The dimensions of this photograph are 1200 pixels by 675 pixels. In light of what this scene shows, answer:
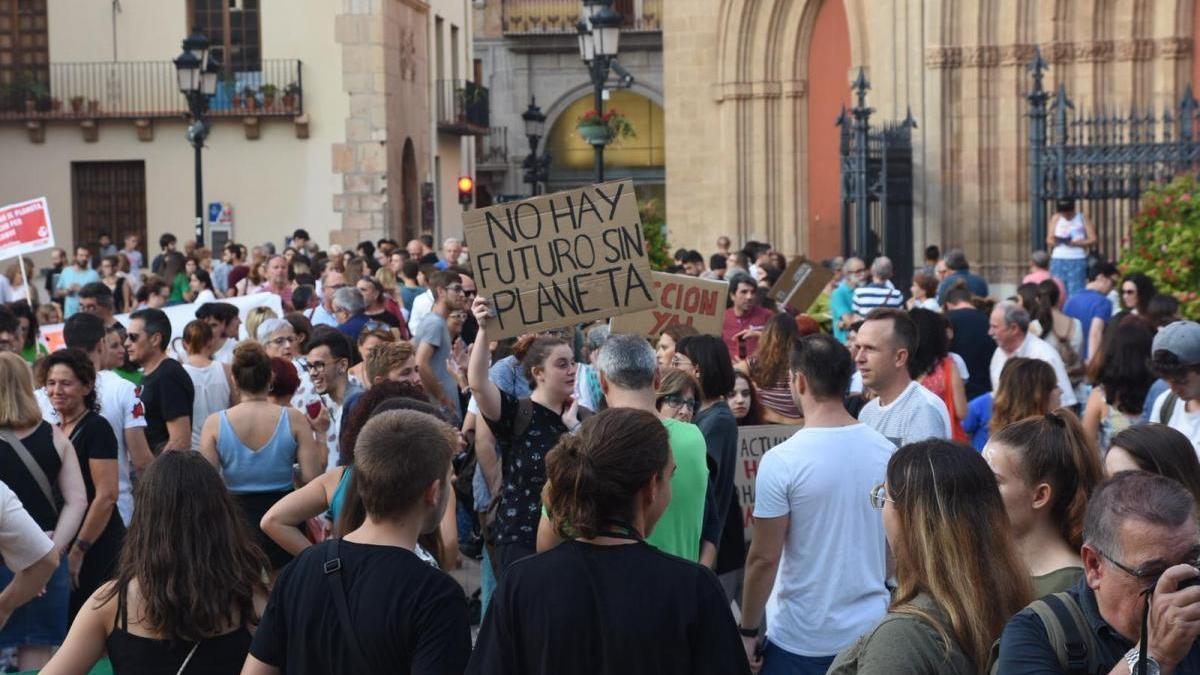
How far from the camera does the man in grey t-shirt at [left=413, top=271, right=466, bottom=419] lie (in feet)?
34.6

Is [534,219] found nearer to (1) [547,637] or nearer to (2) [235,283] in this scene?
(1) [547,637]

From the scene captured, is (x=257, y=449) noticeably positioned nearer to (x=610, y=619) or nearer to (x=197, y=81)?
(x=610, y=619)

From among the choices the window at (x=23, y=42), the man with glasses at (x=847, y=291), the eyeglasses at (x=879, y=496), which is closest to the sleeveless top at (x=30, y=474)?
the eyeglasses at (x=879, y=496)

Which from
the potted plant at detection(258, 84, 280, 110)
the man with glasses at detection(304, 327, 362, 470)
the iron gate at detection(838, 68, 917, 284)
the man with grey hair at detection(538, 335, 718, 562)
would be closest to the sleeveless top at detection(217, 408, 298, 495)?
the man with glasses at detection(304, 327, 362, 470)

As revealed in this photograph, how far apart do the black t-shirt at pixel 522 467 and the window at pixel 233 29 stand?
2831 centimetres

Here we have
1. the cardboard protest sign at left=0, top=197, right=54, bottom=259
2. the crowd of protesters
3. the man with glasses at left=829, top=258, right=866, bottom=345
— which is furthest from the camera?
the cardboard protest sign at left=0, top=197, right=54, bottom=259

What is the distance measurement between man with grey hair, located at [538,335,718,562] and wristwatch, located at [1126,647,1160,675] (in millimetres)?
2453

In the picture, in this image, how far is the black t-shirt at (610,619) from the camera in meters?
3.99

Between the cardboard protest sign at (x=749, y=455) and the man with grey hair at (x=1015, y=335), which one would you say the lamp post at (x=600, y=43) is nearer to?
the man with grey hair at (x=1015, y=335)

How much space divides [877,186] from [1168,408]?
15.8 m

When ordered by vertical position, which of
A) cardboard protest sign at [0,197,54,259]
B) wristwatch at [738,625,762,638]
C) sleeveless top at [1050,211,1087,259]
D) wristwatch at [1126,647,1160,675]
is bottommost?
wristwatch at [738,625,762,638]

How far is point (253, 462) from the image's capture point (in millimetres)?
7367

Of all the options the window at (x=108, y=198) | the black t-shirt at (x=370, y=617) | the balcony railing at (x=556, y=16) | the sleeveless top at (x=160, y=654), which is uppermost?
the balcony railing at (x=556, y=16)

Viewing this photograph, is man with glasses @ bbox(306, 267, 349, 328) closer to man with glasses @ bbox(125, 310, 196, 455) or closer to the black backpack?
man with glasses @ bbox(125, 310, 196, 455)
